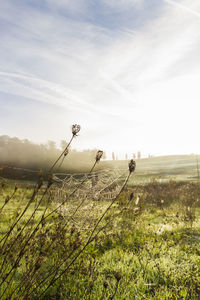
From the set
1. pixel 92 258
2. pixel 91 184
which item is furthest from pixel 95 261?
pixel 91 184

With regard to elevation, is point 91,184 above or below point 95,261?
above

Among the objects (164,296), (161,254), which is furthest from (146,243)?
(164,296)

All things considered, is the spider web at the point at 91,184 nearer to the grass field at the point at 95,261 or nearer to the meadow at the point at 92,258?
the meadow at the point at 92,258

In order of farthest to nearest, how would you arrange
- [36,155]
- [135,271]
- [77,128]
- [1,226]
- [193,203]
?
[36,155] → [193,203] → [1,226] → [135,271] → [77,128]

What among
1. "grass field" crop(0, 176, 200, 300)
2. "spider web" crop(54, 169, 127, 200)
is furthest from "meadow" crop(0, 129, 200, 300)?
"spider web" crop(54, 169, 127, 200)

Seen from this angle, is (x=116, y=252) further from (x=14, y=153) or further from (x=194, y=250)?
(x=14, y=153)

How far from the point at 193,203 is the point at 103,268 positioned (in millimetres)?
7499

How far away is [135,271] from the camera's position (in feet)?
11.0

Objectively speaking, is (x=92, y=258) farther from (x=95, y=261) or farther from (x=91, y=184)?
(x=91, y=184)

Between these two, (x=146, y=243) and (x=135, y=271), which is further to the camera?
(x=146, y=243)

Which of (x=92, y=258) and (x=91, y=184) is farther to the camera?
(x=91, y=184)

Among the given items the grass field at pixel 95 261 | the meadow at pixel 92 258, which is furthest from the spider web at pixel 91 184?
the grass field at pixel 95 261

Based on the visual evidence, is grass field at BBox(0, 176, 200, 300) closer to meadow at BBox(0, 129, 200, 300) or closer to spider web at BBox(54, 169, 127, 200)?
meadow at BBox(0, 129, 200, 300)

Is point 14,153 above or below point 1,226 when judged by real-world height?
above
